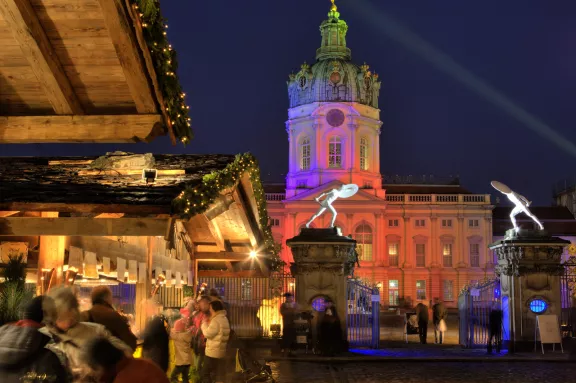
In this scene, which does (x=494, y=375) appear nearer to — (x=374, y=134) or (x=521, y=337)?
(x=521, y=337)

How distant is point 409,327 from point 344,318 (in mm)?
6717

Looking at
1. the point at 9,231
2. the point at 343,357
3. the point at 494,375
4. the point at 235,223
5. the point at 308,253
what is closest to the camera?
the point at 9,231

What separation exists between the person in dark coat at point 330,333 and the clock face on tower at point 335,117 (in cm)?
5284

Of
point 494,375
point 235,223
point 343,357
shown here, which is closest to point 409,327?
point 343,357

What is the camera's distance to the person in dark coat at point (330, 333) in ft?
64.5

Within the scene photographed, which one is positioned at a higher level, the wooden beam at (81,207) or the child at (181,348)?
the wooden beam at (81,207)

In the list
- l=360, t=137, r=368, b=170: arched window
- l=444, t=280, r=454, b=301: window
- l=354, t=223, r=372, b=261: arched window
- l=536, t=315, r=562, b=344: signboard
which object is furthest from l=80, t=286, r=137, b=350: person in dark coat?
l=444, t=280, r=454, b=301: window

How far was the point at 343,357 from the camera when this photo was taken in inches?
760

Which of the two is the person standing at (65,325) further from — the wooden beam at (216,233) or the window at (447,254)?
the window at (447,254)

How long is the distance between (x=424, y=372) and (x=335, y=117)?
5629 cm

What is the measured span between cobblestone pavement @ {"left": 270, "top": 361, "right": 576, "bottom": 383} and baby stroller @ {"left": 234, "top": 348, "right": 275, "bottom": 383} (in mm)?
2210

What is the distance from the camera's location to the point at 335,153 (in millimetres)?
72938

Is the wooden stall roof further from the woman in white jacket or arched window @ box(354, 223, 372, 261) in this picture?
arched window @ box(354, 223, 372, 261)

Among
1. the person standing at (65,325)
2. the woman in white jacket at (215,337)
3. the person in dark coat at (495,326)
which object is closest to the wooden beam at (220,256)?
the woman in white jacket at (215,337)
